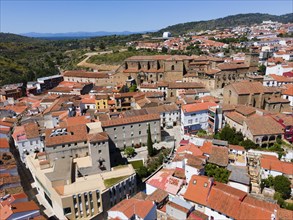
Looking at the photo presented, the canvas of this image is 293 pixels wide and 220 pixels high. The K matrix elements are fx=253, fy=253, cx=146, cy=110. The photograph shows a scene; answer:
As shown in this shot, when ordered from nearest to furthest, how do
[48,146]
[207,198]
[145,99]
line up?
1. [207,198]
2. [48,146]
3. [145,99]

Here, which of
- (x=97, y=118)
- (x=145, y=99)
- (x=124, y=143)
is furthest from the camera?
(x=145, y=99)

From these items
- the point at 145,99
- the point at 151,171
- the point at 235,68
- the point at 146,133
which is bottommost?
the point at 151,171

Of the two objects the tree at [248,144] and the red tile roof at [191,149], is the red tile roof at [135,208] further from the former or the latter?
the tree at [248,144]

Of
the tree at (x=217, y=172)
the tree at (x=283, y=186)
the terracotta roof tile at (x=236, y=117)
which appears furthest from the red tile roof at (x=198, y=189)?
the terracotta roof tile at (x=236, y=117)

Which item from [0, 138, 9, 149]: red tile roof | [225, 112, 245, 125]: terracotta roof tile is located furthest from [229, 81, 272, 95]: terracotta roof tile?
[0, 138, 9, 149]: red tile roof

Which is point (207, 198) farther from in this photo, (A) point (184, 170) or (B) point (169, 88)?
(B) point (169, 88)

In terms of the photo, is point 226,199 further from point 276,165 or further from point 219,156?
point 276,165

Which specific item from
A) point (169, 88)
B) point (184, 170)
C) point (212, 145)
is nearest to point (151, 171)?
point (184, 170)
